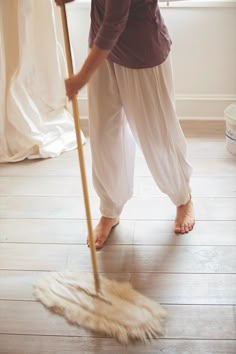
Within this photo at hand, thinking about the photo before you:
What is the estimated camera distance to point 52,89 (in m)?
2.34

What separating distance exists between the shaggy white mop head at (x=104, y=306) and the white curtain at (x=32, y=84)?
89 centimetres

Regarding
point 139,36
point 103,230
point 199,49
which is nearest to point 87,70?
point 139,36

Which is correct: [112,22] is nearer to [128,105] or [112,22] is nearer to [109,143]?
[128,105]

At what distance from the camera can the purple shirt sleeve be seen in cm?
118

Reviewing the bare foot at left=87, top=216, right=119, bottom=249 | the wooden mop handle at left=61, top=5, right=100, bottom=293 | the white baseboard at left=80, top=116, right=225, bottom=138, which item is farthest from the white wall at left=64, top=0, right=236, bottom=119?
the wooden mop handle at left=61, top=5, right=100, bottom=293

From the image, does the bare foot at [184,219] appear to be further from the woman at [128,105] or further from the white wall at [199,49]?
the white wall at [199,49]

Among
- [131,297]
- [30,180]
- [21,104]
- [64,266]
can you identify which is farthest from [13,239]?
[21,104]

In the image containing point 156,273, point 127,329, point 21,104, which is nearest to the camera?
point 127,329

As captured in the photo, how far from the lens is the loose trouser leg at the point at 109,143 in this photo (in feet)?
4.91

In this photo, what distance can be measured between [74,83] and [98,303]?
0.70 metres

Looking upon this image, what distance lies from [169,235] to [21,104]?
0.99 meters

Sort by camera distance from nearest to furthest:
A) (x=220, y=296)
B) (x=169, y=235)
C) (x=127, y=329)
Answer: (x=127, y=329) < (x=220, y=296) < (x=169, y=235)

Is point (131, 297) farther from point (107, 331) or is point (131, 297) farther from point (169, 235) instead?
point (169, 235)

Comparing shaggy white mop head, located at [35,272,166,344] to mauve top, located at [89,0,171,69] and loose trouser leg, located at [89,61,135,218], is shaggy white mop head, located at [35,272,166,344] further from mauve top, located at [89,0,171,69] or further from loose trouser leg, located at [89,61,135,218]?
mauve top, located at [89,0,171,69]
